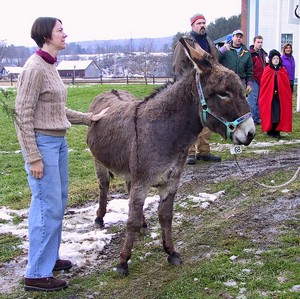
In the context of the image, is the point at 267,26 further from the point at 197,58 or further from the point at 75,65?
the point at 75,65

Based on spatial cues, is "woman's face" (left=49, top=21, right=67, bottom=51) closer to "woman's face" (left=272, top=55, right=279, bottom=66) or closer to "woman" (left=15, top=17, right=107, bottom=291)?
"woman" (left=15, top=17, right=107, bottom=291)

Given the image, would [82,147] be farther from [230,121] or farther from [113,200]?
[230,121]

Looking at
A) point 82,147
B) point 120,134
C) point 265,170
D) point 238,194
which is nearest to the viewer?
point 120,134

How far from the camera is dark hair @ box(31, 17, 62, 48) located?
3.66 meters

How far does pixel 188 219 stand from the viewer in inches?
215

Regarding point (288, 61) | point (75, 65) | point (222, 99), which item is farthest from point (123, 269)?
point (75, 65)

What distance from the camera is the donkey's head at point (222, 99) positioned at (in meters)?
3.71

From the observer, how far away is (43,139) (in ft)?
12.2

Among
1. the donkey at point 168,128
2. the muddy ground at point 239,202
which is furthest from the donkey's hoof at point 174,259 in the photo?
the muddy ground at point 239,202

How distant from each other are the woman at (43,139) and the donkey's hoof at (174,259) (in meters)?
1.00

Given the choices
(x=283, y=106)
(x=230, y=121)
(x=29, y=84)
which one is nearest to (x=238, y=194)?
(x=230, y=121)

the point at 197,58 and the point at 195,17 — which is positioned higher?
the point at 195,17

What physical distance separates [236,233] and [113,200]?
78.4 inches

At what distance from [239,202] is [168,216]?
1.84m
